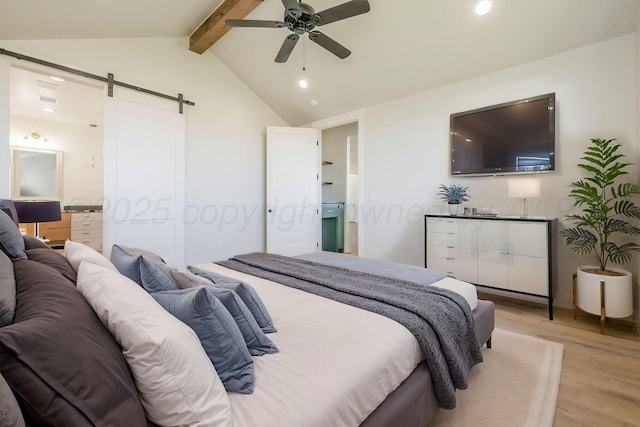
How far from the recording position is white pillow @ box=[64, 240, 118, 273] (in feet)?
4.23

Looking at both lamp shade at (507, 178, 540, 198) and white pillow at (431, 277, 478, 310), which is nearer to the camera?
white pillow at (431, 277, 478, 310)

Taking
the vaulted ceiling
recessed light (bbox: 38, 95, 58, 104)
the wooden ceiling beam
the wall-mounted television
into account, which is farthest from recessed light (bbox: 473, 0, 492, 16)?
recessed light (bbox: 38, 95, 58, 104)

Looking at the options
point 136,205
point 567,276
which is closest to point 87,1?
point 136,205

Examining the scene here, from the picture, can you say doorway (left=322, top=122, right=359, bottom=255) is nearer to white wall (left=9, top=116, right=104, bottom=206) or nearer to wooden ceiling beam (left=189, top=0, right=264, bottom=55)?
wooden ceiling beam (left=189, top=0, right=264, bottom=55)

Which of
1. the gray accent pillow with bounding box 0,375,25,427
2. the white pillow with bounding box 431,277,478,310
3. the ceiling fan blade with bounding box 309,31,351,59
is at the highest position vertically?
the ceiling fan blade with bounding box 309,31,351,59

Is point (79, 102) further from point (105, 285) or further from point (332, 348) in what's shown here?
point (332, 348)

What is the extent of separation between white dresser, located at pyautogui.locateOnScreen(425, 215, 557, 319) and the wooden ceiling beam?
10.2ft

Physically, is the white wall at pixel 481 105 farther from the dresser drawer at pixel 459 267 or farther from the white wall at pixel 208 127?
the white wall at pixel 208 127

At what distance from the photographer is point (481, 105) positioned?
3.42 m

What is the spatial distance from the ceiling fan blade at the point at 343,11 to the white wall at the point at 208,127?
252 centimetres

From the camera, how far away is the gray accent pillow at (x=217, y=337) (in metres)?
0.91

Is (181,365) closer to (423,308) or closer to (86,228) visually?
(423,308)

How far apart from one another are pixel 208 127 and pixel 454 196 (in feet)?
11.5

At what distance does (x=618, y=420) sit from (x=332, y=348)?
1.59m
